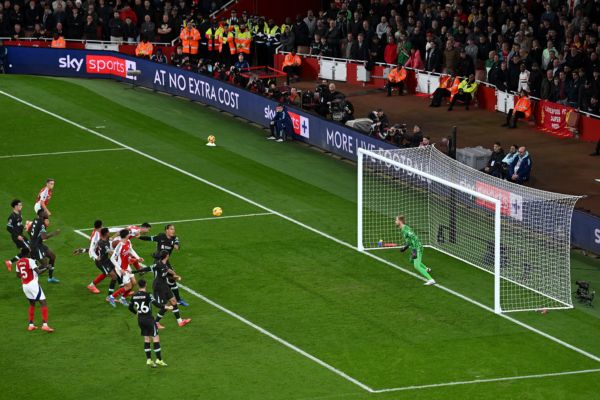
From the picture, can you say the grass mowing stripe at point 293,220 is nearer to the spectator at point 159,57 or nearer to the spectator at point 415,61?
the spectator at point 159,57

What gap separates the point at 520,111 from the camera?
154 ft

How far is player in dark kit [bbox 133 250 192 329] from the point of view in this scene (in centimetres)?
2959

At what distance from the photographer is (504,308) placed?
32031 millimetres

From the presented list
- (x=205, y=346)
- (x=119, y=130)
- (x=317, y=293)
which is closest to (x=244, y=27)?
(x=119, y=130)

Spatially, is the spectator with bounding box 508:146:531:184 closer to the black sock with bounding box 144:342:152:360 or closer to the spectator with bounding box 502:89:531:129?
the spectator with bounding box 502:89:531:129

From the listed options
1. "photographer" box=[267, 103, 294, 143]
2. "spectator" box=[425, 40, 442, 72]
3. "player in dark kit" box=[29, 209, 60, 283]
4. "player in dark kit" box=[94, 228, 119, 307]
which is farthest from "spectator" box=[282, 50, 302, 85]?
"player in dark kit" box=[94, 228, 119, 307]

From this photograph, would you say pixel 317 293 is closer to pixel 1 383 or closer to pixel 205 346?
pixel 205 346

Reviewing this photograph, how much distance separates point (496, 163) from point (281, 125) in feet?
30.7

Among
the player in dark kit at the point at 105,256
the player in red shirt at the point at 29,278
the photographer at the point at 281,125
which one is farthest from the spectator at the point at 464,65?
the player in red shirt at the point at 29,278

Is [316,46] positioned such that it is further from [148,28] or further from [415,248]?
[415,248]

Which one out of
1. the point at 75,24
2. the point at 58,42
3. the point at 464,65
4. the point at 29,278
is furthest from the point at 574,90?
the point at 29,278

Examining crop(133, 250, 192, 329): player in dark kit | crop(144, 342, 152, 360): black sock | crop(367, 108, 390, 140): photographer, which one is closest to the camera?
crop(144, 342, 152, 360): black sock

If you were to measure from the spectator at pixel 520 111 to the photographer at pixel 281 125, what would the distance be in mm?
7456

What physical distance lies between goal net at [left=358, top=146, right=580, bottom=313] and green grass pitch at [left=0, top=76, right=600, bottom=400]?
67cm
